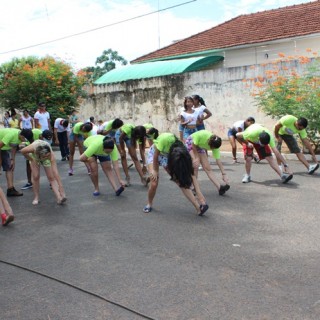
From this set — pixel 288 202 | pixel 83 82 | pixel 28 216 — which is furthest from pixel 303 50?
pixel 28 216

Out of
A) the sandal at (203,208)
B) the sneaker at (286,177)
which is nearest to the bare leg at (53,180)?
the sandal at (203,208)

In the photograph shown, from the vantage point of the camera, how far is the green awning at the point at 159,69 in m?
19.3

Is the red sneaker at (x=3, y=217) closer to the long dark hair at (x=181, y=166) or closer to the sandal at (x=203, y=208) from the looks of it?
the long dark hair at (x=181, y=166)

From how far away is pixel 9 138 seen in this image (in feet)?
27.6

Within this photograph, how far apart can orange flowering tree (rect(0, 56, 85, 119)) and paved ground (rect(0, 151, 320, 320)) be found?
1151 centimetres

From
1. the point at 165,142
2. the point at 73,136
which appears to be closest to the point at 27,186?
the point at 73,136

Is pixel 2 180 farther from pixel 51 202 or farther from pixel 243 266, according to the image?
pixel 243 266

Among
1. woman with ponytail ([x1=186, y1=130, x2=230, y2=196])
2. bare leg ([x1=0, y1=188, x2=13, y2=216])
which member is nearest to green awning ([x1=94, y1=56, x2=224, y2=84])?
woman with ponytail ([x1=186, y1=130, x2=230, y2=196])

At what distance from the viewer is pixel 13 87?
19.5 metres

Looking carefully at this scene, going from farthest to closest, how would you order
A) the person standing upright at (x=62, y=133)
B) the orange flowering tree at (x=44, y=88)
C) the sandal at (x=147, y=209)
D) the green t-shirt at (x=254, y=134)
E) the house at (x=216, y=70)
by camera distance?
1. the orange flowering tree at (x=44, y=88)
2. the house at (x=216, y=70)
3. the person standing upright at (x=62, y=133)
4. the green t-shirt at (x=254, y=134)
5. the sandal at (x=147, y=209)

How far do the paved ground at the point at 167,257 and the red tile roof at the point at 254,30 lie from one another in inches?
548

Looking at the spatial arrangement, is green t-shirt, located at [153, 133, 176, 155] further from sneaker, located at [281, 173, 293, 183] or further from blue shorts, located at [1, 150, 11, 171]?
blue shorts, located at [1, 150, 11, 171]

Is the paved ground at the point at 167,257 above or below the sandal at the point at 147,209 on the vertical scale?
below

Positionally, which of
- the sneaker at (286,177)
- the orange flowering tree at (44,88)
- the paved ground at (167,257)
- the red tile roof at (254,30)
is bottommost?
the paved ground at (167,257)
